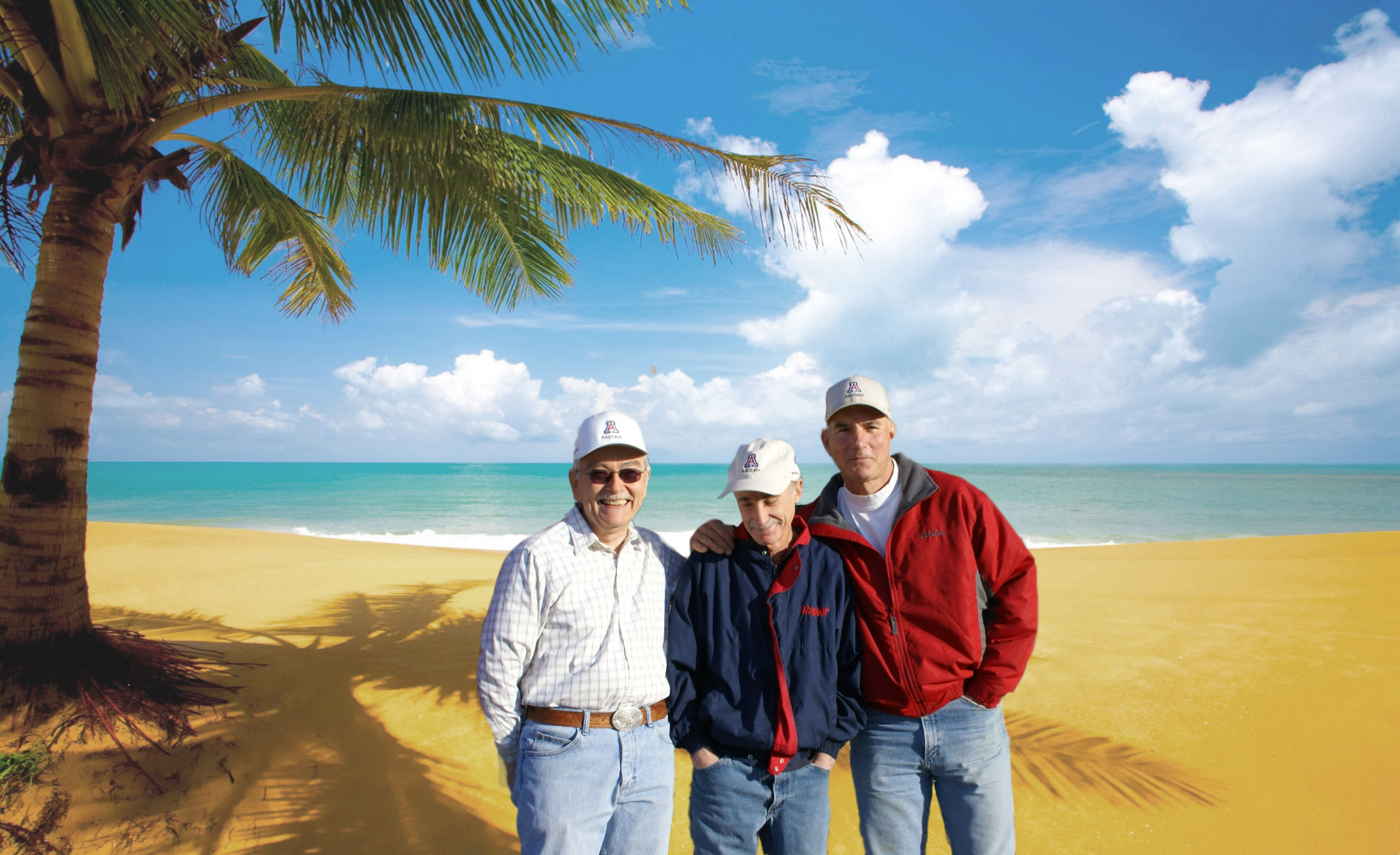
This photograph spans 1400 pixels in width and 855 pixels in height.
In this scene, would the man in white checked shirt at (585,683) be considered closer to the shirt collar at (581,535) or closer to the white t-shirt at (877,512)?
the shirt collar at (581,535)

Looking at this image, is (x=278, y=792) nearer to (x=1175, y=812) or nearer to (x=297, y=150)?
(x=297, y=150)

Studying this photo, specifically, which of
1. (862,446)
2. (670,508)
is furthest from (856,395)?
(670,508)

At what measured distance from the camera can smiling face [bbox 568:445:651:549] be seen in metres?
2.39

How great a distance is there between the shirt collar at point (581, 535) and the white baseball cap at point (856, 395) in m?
0.98

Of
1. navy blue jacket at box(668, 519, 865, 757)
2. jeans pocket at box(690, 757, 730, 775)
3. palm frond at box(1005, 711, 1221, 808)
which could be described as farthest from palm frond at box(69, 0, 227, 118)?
palm frond at box(1005, 711, 1221, 808)

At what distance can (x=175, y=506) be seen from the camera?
3828 centimetres

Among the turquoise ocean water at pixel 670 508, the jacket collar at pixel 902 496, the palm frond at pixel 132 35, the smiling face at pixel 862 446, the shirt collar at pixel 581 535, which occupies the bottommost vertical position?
the turquoise ocean water at pixel 670 508

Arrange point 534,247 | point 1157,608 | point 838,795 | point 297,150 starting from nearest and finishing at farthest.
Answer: point 838,795 → point 297,150 → point 534,247 → point 1157,608

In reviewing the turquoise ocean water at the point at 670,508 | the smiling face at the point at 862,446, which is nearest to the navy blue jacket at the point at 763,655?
the smiling face at the point at 862,446

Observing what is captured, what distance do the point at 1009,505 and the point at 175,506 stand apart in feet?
152

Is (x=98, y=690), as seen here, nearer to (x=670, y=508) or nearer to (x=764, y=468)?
(x=764, y=468)

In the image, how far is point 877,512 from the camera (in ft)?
8.98

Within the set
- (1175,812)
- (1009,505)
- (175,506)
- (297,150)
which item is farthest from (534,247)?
(175,506)

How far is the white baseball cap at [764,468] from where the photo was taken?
93.5 inches
